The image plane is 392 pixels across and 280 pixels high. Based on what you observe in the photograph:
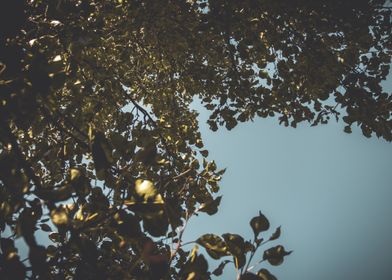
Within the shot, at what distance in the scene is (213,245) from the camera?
117cm

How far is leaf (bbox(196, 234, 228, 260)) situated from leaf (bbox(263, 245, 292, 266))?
0.56ft

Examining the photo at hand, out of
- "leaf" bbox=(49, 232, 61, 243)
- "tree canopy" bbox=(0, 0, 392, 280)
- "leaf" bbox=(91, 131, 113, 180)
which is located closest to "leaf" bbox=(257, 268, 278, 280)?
"tree canopy" bbox=(0, 0, 392, 280)

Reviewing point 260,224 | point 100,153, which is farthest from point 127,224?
point 260,224

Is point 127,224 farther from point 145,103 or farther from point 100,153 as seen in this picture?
point 145,103

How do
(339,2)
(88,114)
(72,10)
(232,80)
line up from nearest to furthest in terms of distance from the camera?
1. (72,10)
2. (339,2)
3. (88,114)
4. (232,80)

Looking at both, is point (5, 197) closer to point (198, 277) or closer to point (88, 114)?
point (198, 277)

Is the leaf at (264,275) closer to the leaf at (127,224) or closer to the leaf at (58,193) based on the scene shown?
the leaf at (127,224)

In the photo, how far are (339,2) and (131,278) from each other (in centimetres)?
341

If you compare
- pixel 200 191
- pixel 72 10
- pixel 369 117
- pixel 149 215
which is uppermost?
pixel 72 10

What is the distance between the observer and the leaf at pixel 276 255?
1191 mm

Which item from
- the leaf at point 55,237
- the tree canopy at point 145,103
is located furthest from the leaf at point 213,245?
the leaf at point 55,237

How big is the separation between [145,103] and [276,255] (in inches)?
185

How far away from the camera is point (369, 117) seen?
3453mm

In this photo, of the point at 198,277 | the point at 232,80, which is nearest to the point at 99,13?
the point at 232,80
